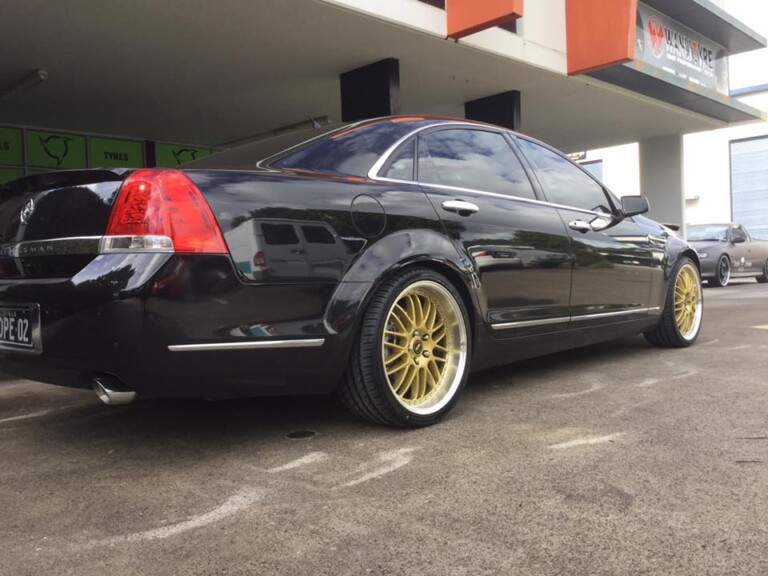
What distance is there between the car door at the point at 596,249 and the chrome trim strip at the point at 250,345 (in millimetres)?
1857

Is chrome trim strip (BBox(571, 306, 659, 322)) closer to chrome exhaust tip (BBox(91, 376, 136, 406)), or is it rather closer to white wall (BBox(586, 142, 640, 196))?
chrome exhaust tip (BBox(91, 376, 136, 406))

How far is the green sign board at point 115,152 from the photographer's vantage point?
11516mm

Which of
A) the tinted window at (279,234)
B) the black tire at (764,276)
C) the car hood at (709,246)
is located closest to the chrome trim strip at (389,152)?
the tinted window at (279,234)

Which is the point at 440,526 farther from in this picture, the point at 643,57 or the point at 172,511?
the point at 643,57

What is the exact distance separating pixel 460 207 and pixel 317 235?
89cm

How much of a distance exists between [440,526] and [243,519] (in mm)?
619

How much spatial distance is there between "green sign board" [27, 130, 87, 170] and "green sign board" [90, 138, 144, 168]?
0.20 metres

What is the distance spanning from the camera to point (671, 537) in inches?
73.8

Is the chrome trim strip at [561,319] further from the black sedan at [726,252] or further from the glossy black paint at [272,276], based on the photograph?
the black sedan at [726,252]

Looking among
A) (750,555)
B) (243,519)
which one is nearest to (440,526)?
(243,519)

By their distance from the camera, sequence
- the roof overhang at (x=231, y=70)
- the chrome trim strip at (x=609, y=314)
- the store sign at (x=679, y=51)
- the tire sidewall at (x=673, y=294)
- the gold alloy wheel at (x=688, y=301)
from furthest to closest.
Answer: the store sign at (x=679, y=51), the roof overhang at (x=231, y=70), the gold alloy wheel at (x=688, y=301), the tire sidewall at (x=673, y=294), the chrome trim strip at (x=609, y=314)

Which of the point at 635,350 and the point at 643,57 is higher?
the point at 643,57

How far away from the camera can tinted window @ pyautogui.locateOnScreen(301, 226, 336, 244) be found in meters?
2.56

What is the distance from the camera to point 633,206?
439 centimetres
